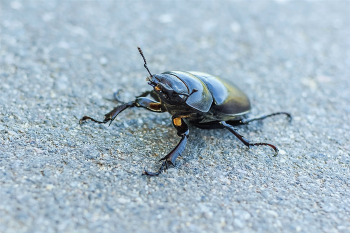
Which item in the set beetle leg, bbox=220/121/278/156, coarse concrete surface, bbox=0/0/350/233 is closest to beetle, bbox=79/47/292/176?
beetle leg, bbox=220/121/278/156

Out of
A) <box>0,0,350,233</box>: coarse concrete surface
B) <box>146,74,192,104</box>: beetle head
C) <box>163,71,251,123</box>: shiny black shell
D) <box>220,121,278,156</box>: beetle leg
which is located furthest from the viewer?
<box>220,121,278,156</box>: beetle leg

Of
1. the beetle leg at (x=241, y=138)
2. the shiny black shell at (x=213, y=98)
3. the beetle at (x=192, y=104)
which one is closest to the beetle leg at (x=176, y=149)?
the beetle at (x=192, y=104)

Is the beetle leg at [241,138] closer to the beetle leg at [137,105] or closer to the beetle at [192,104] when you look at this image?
the beetle at [192,104]

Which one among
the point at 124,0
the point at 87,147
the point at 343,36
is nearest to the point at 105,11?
the point at 124,0

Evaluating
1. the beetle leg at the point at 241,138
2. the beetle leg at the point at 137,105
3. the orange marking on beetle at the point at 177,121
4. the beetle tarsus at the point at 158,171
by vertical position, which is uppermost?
the beetle leg at the point at 137,105

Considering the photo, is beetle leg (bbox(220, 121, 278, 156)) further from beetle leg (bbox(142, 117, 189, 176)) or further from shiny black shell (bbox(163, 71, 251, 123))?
beetle leg (bbox(142, 117, 189, 176))

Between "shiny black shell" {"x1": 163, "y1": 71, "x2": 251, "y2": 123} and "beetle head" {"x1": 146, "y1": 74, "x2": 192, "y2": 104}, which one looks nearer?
"beetle head" {"x1": 146, "y1": 74, "x2": 192, "y2": 104}

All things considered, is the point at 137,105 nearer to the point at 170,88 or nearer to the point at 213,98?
the point at 170,88
